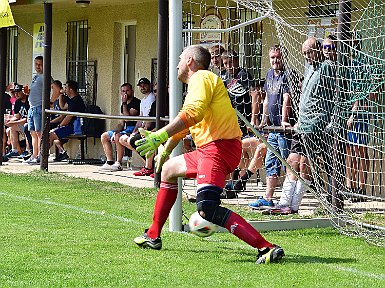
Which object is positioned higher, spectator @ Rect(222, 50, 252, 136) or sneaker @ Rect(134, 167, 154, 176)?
spectator @ Rect(222, 50, 252, 136)

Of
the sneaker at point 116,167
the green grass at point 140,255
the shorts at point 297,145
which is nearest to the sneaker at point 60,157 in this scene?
the sneaker at point 116,167

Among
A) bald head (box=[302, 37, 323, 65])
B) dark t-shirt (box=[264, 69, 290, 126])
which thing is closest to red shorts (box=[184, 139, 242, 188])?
bald head (box=[302, 37, 323, 65])

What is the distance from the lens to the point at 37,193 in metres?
12.9

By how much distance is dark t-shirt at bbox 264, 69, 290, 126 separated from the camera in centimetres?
1180

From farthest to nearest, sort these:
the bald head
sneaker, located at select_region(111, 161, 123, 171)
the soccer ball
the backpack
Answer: the backpack < sneaker, located at select_region(111, 161, 123, 171) < the bald head < the soccer ball

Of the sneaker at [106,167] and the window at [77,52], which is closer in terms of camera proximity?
the sneaker at [106,167]

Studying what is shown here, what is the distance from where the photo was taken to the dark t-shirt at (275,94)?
11805mm

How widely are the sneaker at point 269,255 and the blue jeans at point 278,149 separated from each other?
382 centimetres

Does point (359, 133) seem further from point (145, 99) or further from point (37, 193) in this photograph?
point (145, 99)

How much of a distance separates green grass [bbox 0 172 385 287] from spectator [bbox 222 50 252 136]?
5.55ft

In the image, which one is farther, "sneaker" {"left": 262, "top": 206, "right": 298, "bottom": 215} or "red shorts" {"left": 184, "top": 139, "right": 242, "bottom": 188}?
"sneaker" {"left": 262, "top": 206, "right": 298, "bottom": 215}

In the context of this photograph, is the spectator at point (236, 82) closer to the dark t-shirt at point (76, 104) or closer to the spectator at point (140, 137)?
the spectator at point (140, 137)

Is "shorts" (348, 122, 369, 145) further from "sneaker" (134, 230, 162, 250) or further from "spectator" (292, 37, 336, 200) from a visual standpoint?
"sneaker" (134, 230, 162, 250)

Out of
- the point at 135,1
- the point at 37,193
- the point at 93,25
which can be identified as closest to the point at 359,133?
the point at 37,193
